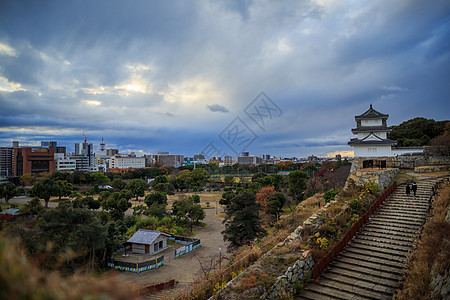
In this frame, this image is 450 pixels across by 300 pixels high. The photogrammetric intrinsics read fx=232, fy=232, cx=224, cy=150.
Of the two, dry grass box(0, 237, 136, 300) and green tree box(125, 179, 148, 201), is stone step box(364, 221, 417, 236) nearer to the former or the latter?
dry grass box(0, 237, 136, 300)

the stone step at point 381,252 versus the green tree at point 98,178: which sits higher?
the stone step at point 381,252

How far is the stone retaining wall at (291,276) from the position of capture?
695 cm

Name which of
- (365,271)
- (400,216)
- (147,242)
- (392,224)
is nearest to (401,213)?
(400,216)

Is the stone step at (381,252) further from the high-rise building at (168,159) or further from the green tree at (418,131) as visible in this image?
A: the high-rise building at (168,159)

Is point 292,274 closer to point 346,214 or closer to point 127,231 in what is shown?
point 346,214

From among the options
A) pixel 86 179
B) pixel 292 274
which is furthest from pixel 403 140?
pixel 86 179

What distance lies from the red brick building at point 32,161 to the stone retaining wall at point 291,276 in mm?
79631

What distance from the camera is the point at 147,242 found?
765 inches

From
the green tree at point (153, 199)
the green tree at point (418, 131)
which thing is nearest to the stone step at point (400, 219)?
the green tree at point (153, 199)

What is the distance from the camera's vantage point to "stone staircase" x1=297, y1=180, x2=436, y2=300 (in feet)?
23.9

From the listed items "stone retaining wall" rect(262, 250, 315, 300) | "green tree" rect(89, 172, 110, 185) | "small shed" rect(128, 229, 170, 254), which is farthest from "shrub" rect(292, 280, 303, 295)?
"green tree" rect(89, 172, 110, 185)

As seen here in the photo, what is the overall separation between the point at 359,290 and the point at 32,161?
82.2 metres

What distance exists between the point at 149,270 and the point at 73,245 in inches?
211

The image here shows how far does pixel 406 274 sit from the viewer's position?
7.37 metres
